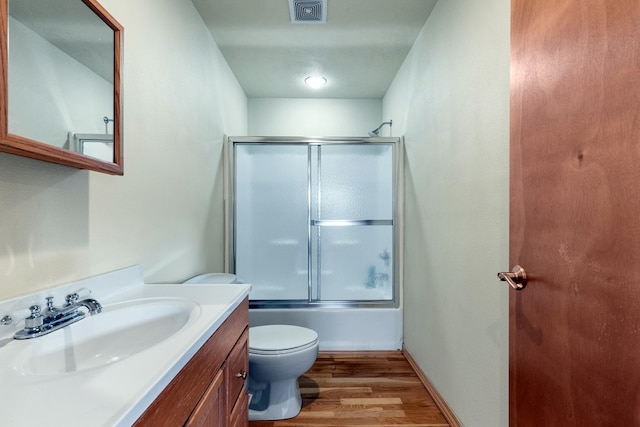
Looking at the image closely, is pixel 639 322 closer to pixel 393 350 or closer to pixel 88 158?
pixel 88 158

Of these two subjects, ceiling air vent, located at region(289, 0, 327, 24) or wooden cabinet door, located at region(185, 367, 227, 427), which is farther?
ceiling air vent, located at region(289, 0, 327, 24)

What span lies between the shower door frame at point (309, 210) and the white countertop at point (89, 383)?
5.65 ft

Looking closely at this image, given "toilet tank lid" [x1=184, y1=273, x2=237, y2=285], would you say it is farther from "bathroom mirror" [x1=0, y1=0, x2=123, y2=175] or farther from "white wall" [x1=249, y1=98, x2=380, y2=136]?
"white wall" [x1=249, y1=98, x2=380, y2=136]

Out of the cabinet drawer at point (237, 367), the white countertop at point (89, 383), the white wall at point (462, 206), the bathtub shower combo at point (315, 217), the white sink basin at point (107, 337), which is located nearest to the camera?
the white countertop at point (89, 383)

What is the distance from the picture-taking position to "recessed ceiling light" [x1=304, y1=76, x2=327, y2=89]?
2.89 m

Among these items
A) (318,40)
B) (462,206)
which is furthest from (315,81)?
(462,206)

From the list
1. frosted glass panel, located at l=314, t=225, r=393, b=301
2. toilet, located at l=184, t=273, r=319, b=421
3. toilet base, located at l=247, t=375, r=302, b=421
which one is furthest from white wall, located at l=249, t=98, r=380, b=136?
toilet base, located at l=247, t=375, r=302, b=421

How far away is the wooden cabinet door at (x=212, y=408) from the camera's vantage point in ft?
2.39

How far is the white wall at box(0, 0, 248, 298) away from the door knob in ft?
4.38

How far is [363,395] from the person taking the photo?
6.12 ft

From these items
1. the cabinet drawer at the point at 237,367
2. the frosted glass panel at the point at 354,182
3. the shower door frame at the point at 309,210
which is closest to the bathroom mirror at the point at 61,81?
the cabinet drawer at the point at 237,367

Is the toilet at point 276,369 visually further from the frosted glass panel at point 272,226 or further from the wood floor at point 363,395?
the frosted glass panel at point 272,226

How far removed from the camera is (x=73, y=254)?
937 mm

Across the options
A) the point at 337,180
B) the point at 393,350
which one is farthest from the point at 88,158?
the point at 393,350
